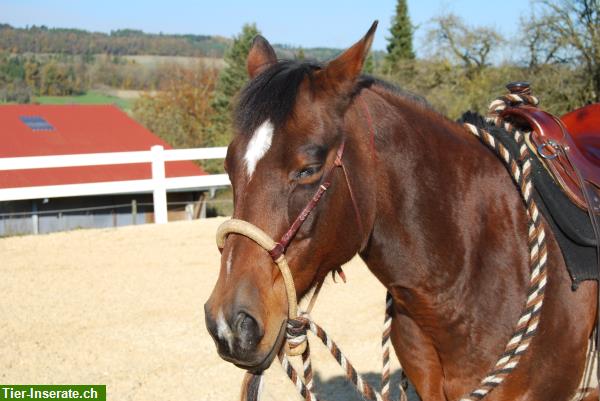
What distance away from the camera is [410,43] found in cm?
4319

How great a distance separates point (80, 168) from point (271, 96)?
18953mm

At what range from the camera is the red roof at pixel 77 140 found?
759 inches

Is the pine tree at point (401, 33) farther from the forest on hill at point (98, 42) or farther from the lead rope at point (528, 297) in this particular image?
the lead rope at point (528, 297)

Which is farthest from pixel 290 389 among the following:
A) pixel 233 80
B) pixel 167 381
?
pixel 233 80

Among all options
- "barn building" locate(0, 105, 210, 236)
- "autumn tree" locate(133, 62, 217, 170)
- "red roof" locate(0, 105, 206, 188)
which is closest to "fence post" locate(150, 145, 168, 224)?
"barn building" locate(0, 105, 210, 236)

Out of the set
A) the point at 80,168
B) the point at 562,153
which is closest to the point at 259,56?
the point at 562,153

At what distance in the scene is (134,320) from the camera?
5883 millimetres

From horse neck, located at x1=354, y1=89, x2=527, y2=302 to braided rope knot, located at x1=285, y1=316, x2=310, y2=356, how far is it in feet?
1.07

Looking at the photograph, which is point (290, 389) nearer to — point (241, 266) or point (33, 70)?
point (241, 266)

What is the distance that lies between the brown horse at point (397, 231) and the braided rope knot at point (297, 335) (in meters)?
0.14

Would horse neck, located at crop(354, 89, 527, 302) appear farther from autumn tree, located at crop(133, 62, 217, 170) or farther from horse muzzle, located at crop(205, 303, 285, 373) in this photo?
autumn tree, located at crop(133, 62, 217, 170)

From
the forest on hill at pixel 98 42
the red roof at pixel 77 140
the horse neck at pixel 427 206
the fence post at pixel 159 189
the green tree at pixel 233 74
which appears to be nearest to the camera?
the horse neck at pixel 427 206

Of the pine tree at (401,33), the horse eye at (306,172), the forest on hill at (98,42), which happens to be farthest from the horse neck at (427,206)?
the forest on hill at (98,42)

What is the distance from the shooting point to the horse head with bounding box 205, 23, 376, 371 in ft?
5.93
